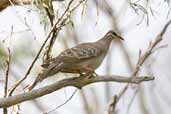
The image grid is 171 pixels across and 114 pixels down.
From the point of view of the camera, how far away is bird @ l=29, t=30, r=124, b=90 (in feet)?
5.99

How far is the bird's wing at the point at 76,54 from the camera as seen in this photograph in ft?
6.18

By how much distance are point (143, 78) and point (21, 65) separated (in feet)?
5.90

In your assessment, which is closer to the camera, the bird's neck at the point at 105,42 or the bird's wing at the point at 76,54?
the bird's wing at the point at 76,54

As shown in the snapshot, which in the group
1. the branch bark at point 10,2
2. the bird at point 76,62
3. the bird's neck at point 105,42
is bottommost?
the bird's neck at point 105,42

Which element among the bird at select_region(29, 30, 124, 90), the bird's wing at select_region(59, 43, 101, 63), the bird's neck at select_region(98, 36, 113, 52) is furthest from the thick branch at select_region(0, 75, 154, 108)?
the bird's neck at select_region(98, 36, 113, 52)

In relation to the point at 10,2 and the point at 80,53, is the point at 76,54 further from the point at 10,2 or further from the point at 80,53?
the point at 10,2

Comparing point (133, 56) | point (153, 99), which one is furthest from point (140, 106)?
point (133, 56)

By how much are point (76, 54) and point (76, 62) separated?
0.04m

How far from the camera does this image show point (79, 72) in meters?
1.96

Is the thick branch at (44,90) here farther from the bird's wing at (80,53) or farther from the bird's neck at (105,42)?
the bird's neck at (105,42)

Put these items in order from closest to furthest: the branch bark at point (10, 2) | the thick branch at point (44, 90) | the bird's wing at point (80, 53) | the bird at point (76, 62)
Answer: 1. the thick branch at point (44, 90)
2. the bird at point (76, 62)
3. the bird's wing at point (80, 53)
4. the branch bark at point (10, 2)

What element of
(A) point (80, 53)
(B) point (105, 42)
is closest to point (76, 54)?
(A) point (80, 53)

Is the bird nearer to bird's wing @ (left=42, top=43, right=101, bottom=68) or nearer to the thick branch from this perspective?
bird's wing @ (left=42, top=43, right=101, bottom=68)

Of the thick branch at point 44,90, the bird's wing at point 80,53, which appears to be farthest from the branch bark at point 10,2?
the thick branch at point 44,90
